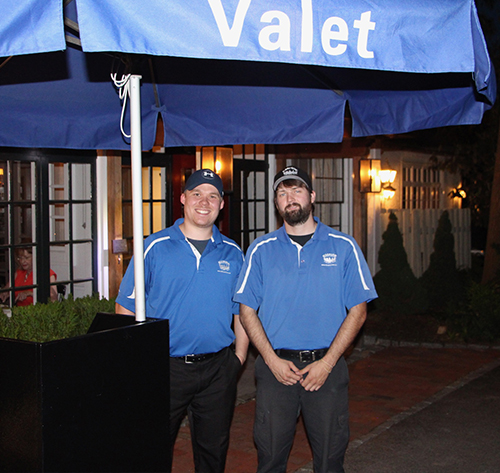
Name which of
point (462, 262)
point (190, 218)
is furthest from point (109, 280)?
point (462, 262)

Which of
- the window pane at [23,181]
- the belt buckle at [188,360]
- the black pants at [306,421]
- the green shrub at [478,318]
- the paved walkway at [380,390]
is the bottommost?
the paved walkway at [380,390]

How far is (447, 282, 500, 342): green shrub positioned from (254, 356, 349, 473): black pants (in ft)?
21.1

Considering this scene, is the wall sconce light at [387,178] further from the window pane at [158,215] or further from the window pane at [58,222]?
the window pane at [58,222]

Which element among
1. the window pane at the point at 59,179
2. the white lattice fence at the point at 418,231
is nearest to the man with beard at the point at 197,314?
the window pane at the point at 59,179

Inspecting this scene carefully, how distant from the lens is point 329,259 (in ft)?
11.7

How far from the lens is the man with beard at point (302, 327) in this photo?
3.49 m

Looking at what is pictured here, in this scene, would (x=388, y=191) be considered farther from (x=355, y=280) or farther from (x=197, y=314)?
(x=197, y=314)

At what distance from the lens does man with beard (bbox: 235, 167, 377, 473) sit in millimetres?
3490

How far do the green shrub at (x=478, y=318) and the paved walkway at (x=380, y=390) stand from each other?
34 cm

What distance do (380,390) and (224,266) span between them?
3.97 m

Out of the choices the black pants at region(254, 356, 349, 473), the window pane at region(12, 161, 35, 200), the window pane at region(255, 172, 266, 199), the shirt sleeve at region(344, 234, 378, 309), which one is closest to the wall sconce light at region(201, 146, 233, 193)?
the window pane at region(255, 172, 266, 199)

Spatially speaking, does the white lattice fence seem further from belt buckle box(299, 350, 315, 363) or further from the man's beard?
belt buckle box(299, 350, 315, 363)

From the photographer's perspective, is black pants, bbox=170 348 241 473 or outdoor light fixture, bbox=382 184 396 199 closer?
black pants, bbox=170 348 241 473

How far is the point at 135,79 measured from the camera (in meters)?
2.84
